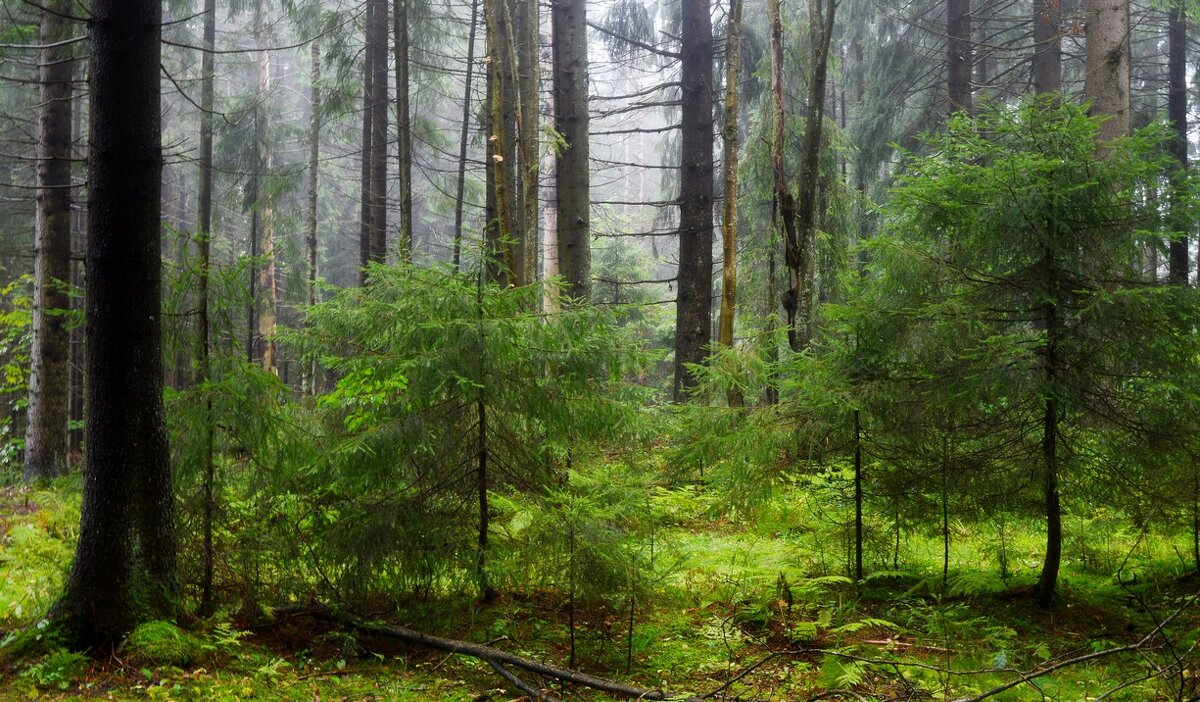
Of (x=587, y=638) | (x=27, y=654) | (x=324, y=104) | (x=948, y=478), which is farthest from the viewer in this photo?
(x=324, y=104)

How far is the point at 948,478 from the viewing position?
17.8 feet

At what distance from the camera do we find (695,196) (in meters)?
12.6

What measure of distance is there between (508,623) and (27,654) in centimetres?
277

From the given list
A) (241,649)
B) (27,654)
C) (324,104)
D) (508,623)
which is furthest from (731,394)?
(324,104)

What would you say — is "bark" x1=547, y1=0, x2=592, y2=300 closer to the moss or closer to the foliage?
the foliage

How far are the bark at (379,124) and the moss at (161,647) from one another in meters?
10.6

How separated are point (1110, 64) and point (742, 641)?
7.13 m

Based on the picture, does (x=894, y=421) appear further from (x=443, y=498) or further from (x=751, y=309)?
(x=751, y=309)

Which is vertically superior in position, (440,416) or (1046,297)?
(1046,297)

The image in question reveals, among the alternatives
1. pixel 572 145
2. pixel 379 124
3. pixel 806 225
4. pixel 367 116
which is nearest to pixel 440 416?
pixel 806 225

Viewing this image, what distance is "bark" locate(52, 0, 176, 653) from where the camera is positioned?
13.9ft

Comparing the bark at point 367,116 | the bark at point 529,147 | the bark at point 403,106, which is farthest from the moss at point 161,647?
the bark at point 367,116

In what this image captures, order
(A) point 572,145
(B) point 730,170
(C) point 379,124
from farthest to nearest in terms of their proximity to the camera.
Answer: (C) point 379,124, (B) point 730,170, (A) point 572,145

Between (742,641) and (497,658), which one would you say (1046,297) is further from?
(497,658)
